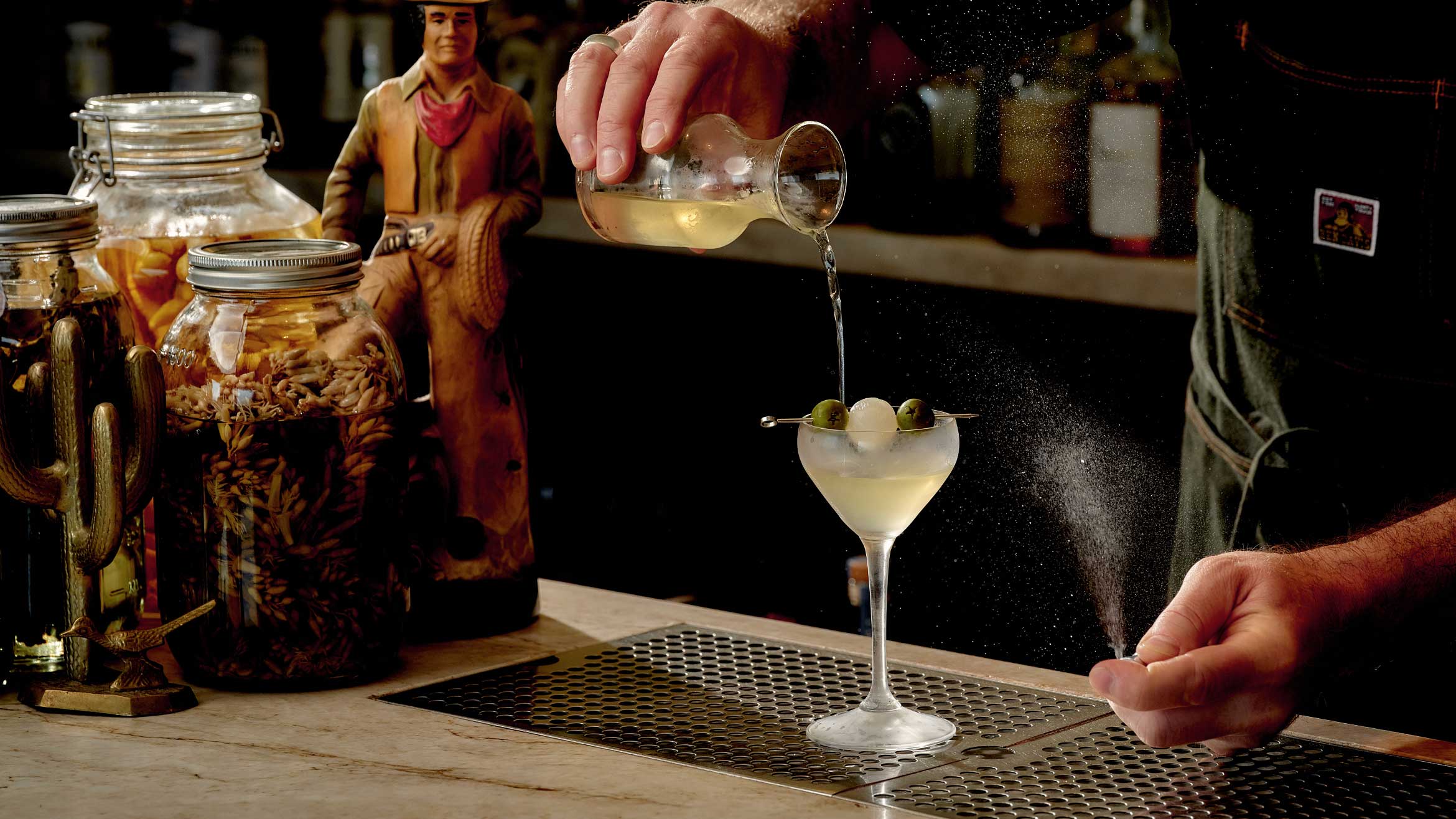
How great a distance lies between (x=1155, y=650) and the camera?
1140 mm

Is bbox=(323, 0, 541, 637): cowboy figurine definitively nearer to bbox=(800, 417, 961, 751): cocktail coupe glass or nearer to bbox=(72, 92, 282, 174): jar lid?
bbox=(72, 92, 282, 174): jar lid

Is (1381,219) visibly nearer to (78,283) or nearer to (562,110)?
(562,110)

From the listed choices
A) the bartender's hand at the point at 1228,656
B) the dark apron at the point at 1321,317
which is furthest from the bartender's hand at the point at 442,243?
the dark apron at the point at 1321,317

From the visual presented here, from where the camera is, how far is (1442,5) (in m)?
1.67

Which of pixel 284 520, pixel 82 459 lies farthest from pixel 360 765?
pixel 82 459

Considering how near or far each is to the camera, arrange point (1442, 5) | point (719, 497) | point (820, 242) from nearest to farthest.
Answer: point (820, 242)
point (1442, 5)
point (719, 497)

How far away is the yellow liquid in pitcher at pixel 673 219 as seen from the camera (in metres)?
1.35

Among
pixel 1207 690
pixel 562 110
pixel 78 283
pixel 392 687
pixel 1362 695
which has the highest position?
pixel 562 110

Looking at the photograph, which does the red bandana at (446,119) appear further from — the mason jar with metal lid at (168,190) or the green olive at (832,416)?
the green olive at (832,416)

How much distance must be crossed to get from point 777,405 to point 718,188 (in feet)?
4.01

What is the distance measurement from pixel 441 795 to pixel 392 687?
0.29m

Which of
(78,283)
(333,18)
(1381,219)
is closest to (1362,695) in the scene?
(1381,219)

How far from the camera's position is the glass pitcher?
1.29 m

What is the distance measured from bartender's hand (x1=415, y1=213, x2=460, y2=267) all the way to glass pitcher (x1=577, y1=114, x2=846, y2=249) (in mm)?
186
